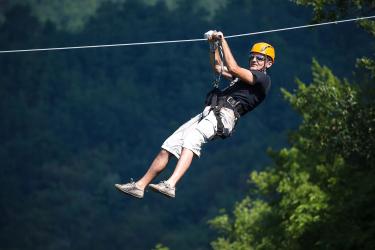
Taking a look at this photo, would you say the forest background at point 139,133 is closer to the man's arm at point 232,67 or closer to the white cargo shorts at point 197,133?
the white cargo shorts at point 197,133

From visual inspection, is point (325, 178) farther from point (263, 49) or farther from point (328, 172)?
point (263, 49)

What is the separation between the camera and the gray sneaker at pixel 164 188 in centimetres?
1167

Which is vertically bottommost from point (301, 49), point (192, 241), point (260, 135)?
point (192, 241)

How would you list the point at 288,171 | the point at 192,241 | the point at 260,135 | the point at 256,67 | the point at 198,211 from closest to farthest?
the point at 256,67
the point at 288,171
the point at 192,241
the point at 198,211
the point at 260,135

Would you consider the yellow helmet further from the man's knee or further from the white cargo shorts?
the man's knee

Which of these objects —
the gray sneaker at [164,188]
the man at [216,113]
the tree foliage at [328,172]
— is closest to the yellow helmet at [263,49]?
the man at [216,113]

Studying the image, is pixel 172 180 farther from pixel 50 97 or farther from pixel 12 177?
pixel 50 97

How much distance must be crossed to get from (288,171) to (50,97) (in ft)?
521

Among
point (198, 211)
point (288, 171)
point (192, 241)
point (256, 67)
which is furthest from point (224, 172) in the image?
point (256, 67)

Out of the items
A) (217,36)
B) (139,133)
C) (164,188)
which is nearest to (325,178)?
(217,36)

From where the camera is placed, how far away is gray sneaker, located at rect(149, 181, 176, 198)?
11672 millimetres

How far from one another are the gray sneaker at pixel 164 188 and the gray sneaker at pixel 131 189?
0.31 m

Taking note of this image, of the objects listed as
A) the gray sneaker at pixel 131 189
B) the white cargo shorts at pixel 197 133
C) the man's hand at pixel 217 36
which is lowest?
the gray sneaker at pixel 131 189

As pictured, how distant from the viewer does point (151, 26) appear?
19738cm
